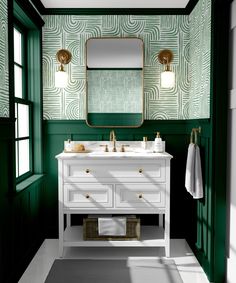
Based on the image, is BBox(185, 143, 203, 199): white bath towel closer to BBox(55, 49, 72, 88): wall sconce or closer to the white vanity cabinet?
the white vanity cabinet

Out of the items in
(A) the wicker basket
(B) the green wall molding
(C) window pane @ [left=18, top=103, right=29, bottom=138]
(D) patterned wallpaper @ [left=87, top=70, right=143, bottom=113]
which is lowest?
(A) the wicker basket

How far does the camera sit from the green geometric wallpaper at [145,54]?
3756mm

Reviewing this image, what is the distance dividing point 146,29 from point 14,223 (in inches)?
92.4

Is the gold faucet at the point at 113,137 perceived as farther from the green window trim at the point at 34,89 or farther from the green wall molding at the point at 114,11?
the green wall molding at the point at 114,11

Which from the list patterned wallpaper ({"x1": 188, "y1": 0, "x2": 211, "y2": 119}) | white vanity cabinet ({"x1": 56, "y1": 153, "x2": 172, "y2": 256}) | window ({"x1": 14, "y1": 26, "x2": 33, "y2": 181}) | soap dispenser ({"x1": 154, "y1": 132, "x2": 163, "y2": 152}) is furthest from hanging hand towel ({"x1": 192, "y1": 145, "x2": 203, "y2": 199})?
window ({"x1": 14, "y1": 26, "x2": 33, "y2": 181})

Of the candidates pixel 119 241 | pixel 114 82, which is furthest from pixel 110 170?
pixel 114 82

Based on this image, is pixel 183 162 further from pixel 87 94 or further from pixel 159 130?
pixel 87 94

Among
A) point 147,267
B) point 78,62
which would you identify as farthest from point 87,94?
point 147,267

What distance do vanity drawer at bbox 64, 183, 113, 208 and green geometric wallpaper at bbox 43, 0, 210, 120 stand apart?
892 mm

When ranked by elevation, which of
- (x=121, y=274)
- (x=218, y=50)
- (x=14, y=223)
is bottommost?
(x=121, y=274)

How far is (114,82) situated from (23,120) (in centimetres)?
101

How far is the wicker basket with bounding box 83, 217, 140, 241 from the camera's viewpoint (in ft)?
10.9

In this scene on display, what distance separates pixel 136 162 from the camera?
3242 millimetres

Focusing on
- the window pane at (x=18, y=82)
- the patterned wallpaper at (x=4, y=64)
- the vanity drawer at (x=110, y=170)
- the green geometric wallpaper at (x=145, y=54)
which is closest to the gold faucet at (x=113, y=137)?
the green geometric wallpaper at (x=145, y=54)
